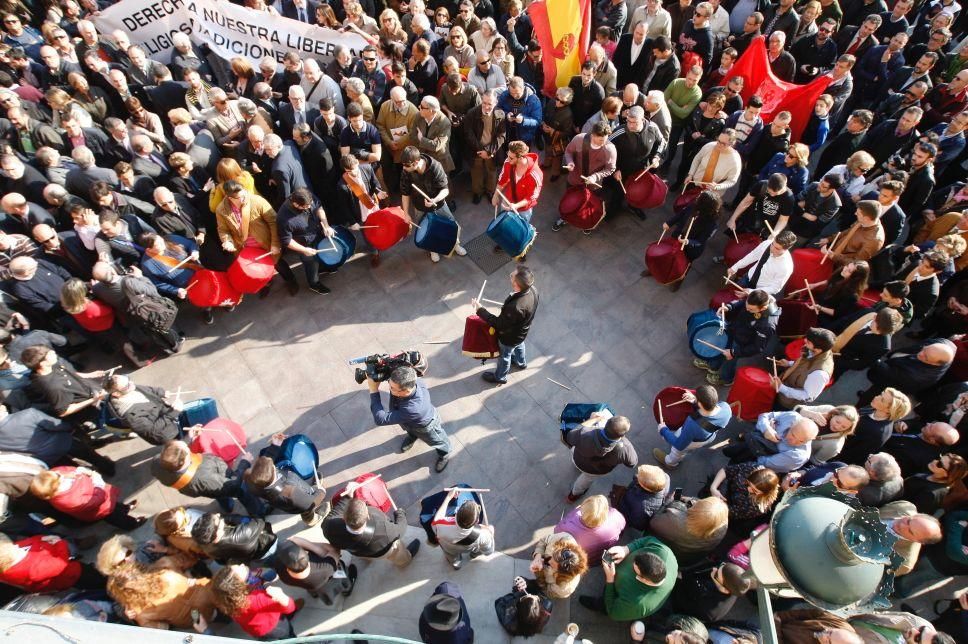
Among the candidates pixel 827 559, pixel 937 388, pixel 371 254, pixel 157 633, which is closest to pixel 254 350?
pixel 371 254

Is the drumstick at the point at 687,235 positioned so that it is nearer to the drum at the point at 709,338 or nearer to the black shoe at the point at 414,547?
the drum at the point at 709,338

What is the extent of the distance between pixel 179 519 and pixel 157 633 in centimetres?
249

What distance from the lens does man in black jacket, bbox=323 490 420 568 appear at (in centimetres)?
434

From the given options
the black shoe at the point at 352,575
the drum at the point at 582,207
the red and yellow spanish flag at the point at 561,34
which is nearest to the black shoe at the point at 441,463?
the black shoe at the point at 352,575

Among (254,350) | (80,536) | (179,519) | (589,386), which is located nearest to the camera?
(179,519)

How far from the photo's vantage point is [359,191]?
721cm

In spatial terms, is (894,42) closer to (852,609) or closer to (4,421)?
(852,609)

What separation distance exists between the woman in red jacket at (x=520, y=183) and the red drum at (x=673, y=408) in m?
3.05

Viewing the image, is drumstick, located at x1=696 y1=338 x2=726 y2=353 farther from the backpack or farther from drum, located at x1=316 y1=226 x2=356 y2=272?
the backpack

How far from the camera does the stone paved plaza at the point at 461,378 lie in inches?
214

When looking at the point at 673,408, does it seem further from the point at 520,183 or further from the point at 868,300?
the point at 520,183

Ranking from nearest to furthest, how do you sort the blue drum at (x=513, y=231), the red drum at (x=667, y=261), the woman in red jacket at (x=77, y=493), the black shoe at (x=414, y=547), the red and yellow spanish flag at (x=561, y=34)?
the woman in red jacket at (x=77, y=493) → the black shoe at (x=414, y=547) → the red drum at (x=667, y=261) → the blue drum at (x=513, y=231) → the red and yellow spanish flag at (x=561, y=34)

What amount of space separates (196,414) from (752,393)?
5.89 metres

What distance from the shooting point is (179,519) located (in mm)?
4492
